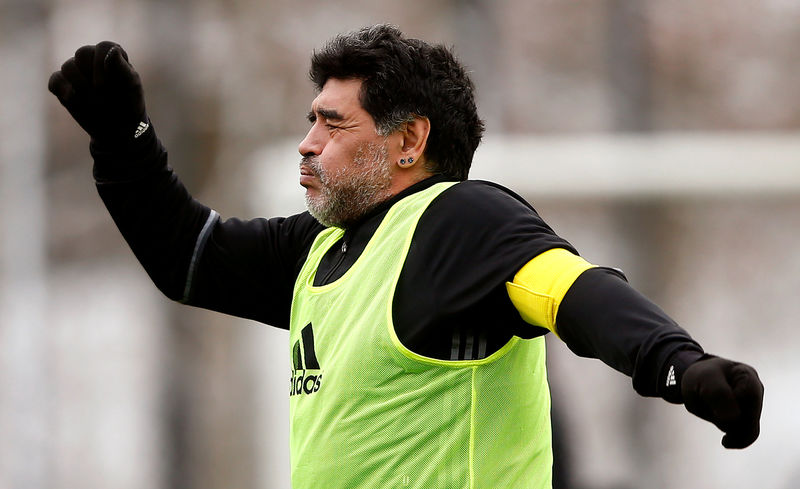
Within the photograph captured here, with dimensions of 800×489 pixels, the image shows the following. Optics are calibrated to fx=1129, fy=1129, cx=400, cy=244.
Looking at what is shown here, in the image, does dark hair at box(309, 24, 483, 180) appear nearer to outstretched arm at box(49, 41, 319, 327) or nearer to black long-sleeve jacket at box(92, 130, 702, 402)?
black long-sleeve jacket at box(92, 130, 702, 402)

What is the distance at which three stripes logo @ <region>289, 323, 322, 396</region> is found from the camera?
7.07ft

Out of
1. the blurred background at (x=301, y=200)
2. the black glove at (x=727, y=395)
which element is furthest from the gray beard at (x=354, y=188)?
the blurred background at (x=301, y=200)

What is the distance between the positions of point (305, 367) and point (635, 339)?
0.76m

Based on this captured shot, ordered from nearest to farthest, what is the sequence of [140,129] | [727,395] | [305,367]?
[727,395]
[305,367]
[140,129]

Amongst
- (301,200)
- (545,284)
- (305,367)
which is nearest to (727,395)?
(545,284)

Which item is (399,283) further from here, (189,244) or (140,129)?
(140,129)

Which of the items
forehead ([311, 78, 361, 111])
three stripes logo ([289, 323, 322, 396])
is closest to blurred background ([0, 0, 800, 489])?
forehead ([311, 78, 361, 111])

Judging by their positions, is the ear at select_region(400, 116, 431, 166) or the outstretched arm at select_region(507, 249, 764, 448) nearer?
the outstretched arm at select_region(507, 249, 764, 448)

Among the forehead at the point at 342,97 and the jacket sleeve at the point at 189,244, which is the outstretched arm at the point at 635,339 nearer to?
the forehead at the point at 342,97

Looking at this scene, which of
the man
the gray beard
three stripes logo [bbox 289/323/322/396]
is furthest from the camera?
the gray beard

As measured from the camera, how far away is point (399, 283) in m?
2.04

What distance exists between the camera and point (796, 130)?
17.4 ft

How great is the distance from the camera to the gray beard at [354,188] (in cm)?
229

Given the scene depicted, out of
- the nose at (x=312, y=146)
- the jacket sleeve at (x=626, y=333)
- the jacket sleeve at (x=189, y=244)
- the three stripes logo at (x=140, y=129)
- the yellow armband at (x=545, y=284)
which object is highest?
the three stripes logo at (x=140, y=129)
